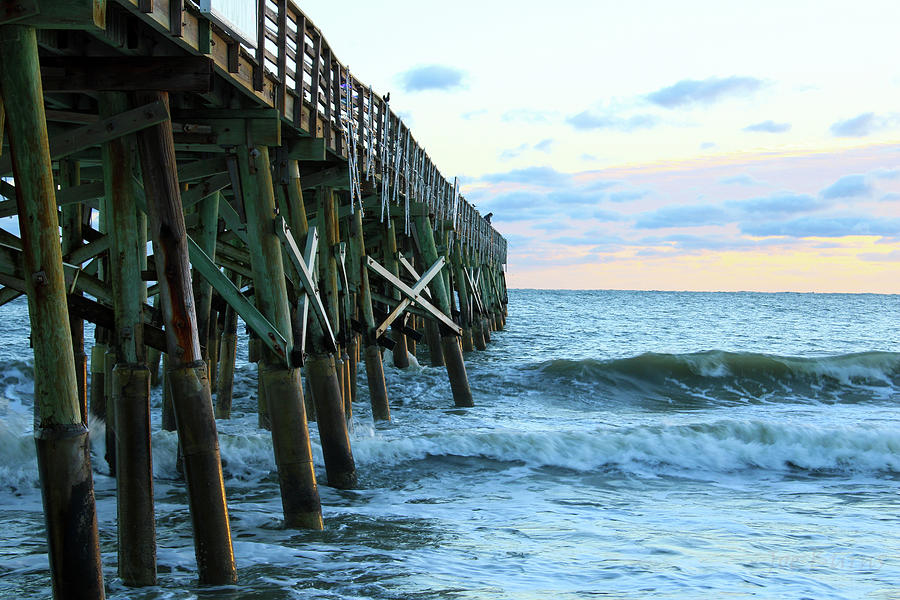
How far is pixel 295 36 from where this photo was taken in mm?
7785

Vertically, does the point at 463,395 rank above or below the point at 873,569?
above

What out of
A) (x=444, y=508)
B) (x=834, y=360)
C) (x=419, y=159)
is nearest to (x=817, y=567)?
(x=444, y=508)

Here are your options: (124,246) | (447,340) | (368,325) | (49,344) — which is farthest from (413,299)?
(49,344)

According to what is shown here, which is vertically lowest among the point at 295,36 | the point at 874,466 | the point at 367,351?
the point at 874,466

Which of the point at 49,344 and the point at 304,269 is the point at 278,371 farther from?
the point at 49,344

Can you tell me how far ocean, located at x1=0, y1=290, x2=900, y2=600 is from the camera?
616 centimetres

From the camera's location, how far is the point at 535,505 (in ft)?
29.5

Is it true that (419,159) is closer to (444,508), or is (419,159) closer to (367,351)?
(367,351)

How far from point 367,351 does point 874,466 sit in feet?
24.4

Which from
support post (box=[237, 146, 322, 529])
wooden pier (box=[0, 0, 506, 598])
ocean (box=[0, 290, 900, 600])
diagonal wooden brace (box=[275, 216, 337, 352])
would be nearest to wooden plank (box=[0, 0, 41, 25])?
wooden pier (box=[0, 0, 506, 598])

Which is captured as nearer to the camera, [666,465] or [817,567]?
[817,567]

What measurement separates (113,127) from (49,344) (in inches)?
72.3

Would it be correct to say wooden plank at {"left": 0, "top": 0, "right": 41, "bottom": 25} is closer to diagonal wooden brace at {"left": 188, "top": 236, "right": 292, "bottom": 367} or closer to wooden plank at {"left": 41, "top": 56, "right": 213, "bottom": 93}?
wooden plank at {"left": 41, "top": 56, "right": 213, "bottom": 93}

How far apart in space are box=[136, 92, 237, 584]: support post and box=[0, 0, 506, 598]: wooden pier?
10mm
